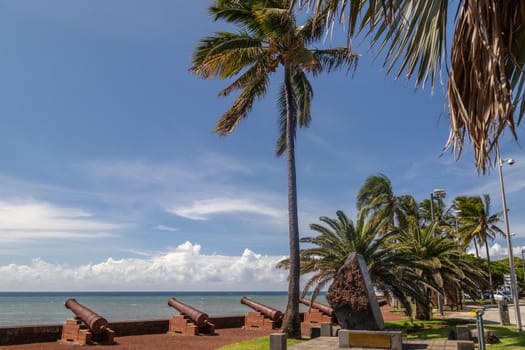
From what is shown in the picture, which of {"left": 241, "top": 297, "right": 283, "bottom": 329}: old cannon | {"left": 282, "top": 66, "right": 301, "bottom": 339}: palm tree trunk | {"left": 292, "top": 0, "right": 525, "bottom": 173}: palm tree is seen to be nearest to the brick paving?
{"left": 282, "top": 66, "right": 301, "bottom": 339}: palm tree trunk

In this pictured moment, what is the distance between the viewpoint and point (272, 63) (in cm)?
1702

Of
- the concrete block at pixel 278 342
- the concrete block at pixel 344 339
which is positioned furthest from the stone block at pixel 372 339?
the concrete block at pixel 278 342

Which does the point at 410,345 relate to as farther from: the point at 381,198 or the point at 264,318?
the point at 381,198

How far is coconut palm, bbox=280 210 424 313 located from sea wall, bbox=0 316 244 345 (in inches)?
225

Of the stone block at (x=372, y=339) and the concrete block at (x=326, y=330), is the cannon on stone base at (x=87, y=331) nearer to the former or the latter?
the concrete block at (x=326, y=330)

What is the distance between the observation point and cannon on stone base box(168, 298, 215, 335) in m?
17.5

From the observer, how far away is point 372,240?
1720 cm

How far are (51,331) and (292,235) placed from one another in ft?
29.0

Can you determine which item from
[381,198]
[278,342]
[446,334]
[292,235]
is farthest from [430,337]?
[381,198]

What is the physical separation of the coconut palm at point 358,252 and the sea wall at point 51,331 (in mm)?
5726

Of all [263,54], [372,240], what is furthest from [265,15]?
[372,240]

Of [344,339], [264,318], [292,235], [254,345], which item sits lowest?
[254,345]

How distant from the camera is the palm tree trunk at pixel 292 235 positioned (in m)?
15.0

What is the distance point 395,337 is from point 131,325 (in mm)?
10570
